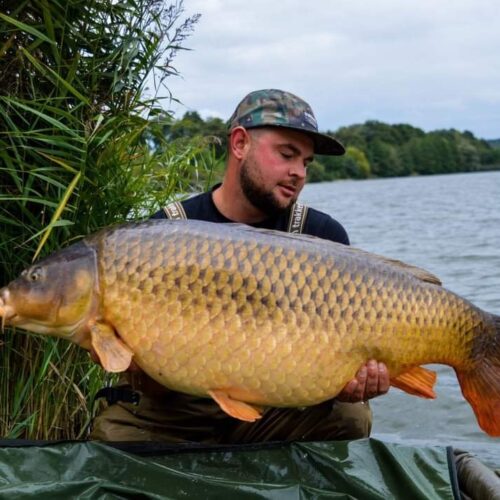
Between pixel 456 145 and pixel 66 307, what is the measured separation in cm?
5580

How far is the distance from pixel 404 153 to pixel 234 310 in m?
53.8

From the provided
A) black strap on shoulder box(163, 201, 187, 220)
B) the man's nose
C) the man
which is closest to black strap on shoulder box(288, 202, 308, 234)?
the man

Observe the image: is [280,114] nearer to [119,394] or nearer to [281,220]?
[281,220]

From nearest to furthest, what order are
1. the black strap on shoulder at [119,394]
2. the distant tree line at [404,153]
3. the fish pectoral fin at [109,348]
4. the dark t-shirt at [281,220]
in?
the fish pectoral fin at [109,348] → the black strap on shoulder at [119,394] → the dark t-shirt at [281,220] → the distant tree line at [404,153]

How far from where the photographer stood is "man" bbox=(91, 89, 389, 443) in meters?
2.45

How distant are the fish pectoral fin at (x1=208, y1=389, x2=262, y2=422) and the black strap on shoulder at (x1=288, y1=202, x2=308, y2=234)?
0.82m

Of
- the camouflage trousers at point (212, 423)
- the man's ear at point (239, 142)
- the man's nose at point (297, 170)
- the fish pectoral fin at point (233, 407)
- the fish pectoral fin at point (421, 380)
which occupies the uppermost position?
the man's ear at point (239, 142)

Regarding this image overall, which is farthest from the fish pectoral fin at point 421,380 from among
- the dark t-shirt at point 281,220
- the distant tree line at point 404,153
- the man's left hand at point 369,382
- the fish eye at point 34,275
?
the distant tree line at point 404,153

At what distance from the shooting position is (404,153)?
54.3m

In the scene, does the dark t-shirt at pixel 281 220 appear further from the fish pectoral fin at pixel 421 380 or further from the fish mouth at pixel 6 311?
the fish mouth at pixel 6 311

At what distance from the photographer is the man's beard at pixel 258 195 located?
2.54 meters

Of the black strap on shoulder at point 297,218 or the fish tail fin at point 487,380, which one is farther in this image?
the black strap on shoulder at point 297,218

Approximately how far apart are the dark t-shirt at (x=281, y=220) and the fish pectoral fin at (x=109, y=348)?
804mm

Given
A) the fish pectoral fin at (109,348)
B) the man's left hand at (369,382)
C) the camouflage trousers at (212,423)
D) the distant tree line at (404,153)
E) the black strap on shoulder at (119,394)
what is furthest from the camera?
the distant tree line at (404,153)
